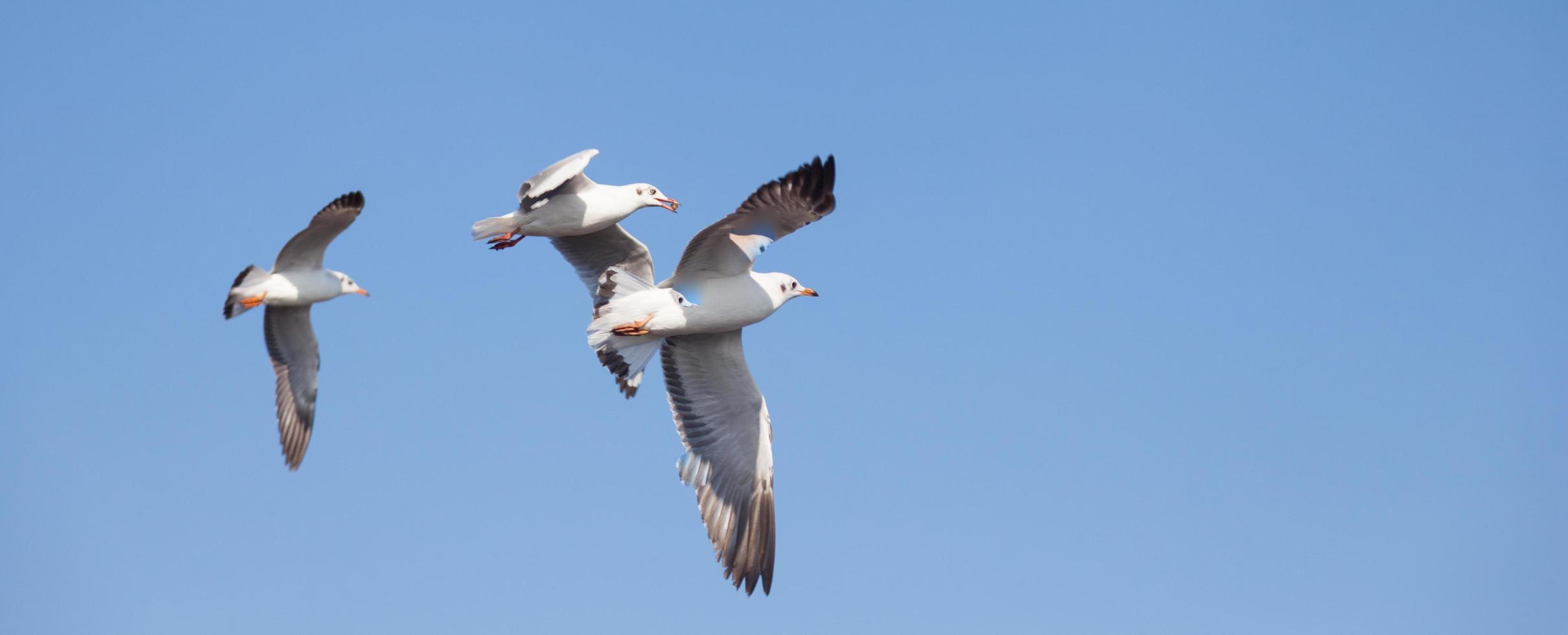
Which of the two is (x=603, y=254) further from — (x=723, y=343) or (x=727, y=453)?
(x=727, y=453)

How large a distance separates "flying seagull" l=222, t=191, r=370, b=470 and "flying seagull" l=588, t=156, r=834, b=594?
4.12m

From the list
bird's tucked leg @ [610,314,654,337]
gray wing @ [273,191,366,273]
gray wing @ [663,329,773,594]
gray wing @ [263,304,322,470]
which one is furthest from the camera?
gray wing @ [263,304,322,470]

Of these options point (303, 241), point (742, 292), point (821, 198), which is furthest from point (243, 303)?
point (821, 198)

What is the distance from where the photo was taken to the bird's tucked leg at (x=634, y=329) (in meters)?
13.3

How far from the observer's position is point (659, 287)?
13.4 meters

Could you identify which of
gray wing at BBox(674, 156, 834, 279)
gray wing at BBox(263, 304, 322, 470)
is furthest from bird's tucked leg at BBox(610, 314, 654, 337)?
gray wing at BBox(263, 304, 322, 470)

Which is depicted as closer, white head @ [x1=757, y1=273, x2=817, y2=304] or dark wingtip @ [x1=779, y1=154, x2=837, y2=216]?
dark wingtip @ [x1=779, y1=154, x2=837, y2=216]

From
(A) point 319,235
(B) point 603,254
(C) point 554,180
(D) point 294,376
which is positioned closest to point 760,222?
(C) point 554,180

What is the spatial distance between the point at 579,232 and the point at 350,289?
151 inches

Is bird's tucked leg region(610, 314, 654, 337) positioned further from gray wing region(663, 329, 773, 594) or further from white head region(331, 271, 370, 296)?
white head region(331, 271, 370, 296)

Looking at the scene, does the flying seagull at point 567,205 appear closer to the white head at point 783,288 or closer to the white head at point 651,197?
the white head at point 651,197

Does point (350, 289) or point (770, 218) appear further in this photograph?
point (350, 289)

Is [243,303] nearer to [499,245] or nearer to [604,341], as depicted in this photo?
[499,245]

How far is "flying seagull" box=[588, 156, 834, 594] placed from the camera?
12.4 meters
